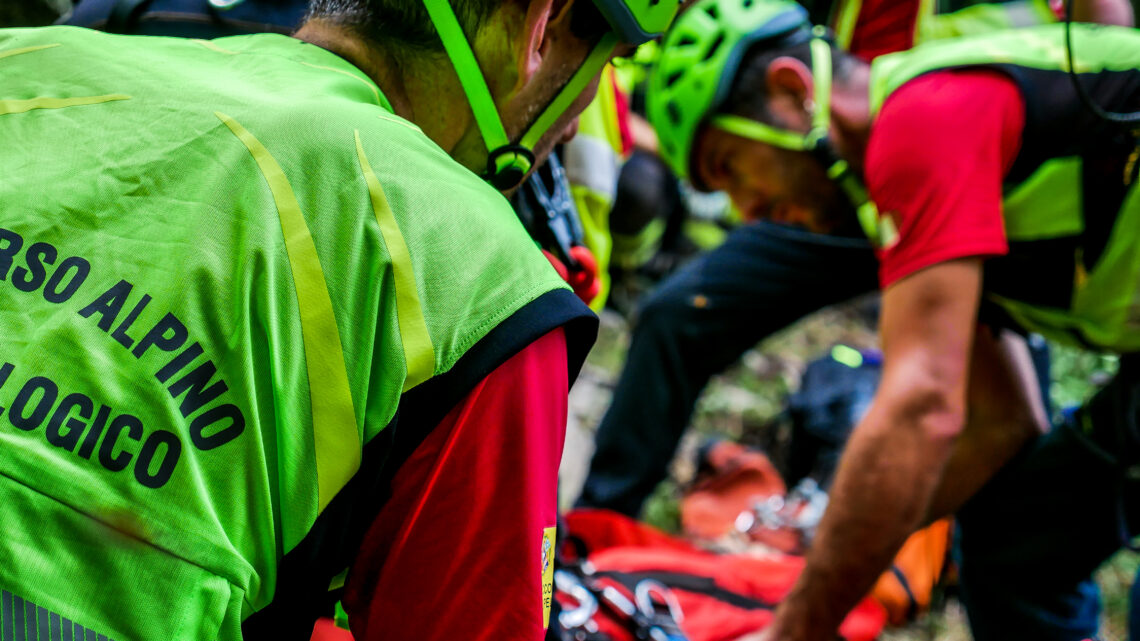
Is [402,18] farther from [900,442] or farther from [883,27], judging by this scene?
[883,27]

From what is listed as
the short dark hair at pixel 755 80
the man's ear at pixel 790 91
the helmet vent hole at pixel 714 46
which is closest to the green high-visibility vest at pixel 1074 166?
the man's ear at pixel 790 91

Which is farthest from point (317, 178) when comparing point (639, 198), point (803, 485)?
point (639, 198)

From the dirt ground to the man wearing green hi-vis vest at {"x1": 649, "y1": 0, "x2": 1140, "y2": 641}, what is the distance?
56 centimetres

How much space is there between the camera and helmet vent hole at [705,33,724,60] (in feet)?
10.2

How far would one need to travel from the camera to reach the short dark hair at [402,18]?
47.9 inches

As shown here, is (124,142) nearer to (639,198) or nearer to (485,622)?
(485,622)

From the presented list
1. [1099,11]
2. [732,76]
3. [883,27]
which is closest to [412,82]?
[732,76]

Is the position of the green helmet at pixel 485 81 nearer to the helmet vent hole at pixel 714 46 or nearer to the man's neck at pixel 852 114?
the man's neck at pixel 852 114

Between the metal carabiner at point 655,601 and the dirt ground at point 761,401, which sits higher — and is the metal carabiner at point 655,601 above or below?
above

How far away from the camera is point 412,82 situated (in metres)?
1.30

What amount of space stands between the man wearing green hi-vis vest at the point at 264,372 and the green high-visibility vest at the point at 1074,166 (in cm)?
167

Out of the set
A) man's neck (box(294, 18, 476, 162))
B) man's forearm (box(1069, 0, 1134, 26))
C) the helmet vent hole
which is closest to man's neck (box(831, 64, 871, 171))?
the helmet vent hole

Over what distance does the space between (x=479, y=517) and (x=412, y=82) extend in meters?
0.65

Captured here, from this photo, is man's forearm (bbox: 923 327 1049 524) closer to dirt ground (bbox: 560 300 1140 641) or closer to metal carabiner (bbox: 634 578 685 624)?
dirt ground (bbox: 560 300 1140 641)
